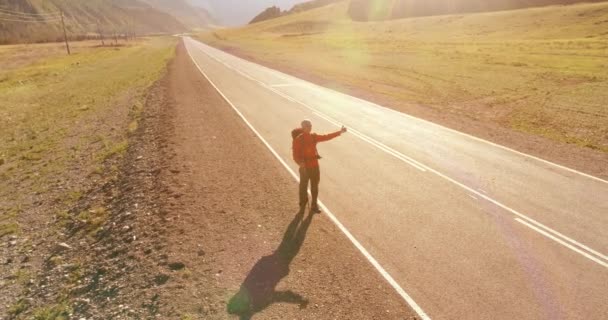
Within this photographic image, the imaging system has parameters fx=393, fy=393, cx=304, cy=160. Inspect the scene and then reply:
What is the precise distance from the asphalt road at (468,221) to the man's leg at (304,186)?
689mm

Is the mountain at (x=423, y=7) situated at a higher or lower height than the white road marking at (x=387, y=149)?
higher

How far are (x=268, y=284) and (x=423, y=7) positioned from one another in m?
141

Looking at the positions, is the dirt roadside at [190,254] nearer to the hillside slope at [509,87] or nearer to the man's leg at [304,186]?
the man's leg at [304,186]

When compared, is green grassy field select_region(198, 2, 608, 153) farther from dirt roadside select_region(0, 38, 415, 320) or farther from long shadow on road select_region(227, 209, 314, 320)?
long shadow on road select_region(227, 209, 314, 320)

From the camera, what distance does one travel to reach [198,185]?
1097cm

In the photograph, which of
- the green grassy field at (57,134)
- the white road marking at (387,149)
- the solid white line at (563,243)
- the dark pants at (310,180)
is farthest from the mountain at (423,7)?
the dark pants at (310,180)

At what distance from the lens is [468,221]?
8719 millimetres

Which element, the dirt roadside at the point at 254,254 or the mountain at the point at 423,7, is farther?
the mountain at the point at 423,7

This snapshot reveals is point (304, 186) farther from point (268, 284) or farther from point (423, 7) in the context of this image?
point (423, 7)

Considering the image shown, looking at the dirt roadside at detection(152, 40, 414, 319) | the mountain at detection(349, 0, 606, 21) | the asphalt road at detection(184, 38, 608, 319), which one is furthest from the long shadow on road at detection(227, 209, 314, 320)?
the mountain at detection(349, 0, 606, 21)

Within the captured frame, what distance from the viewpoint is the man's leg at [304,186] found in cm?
902

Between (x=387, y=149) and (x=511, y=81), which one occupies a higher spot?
(x=511, y=81)

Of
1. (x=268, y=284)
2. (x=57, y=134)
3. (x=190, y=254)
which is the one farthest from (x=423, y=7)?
(x=268, y=284)

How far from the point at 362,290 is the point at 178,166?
7.94 m
